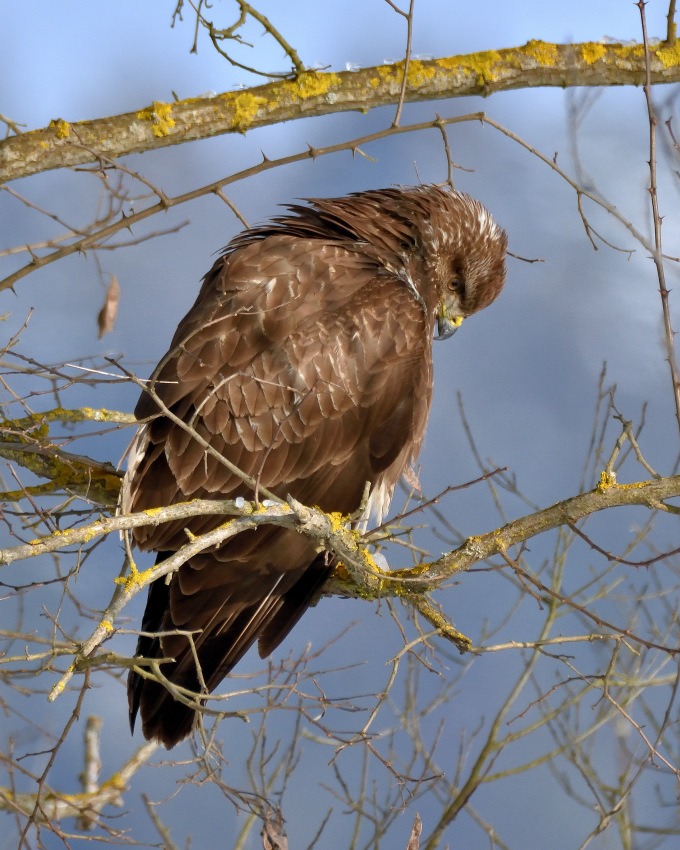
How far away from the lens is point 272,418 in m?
3.90

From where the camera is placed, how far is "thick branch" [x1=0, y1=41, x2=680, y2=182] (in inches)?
172

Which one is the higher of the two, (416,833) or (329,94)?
(329,94)

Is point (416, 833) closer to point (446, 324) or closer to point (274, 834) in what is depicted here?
point (274, 834)

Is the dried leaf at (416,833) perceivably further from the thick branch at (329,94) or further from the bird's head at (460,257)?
the thick branch at (329,94)

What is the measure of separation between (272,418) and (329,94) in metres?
1.69

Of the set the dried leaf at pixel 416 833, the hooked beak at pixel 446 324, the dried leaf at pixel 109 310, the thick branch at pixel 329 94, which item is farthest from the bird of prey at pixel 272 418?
the dried leaf at pixel 416 833

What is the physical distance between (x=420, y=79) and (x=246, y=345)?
66.3 inches

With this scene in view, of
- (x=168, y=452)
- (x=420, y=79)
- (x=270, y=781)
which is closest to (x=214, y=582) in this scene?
(x=168, y=452)

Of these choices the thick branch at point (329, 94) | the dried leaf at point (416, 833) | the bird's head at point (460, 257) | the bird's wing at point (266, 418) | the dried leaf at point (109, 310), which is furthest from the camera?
the bird's head at point (460, 257)

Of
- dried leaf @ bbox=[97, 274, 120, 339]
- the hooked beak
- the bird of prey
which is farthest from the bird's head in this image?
dried leaf @ bbox=[97, 274, 120, 339]

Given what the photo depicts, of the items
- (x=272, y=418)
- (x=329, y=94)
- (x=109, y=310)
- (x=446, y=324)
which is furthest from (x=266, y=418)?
(x=329, y=94)

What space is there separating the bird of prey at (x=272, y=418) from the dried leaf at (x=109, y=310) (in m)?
0.31

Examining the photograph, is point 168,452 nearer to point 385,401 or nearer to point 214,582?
point 214,582

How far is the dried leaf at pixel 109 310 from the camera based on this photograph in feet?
11.3
